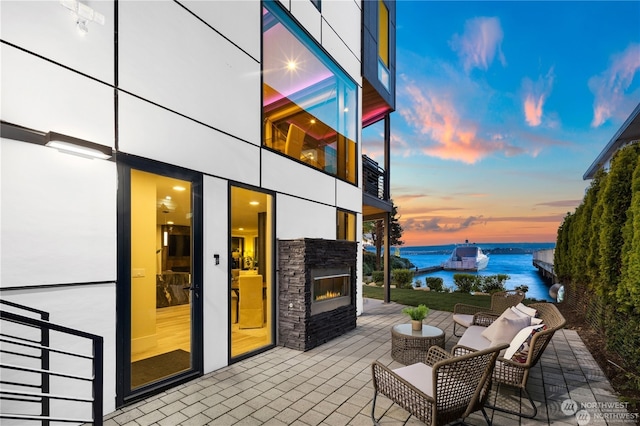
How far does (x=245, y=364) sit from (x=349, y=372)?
5.00 feet

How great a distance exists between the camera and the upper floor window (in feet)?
31.1

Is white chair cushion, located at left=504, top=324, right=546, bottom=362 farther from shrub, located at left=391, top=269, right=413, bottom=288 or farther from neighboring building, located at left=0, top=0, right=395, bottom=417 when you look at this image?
shrub, located at left=391, top=269, right=413, bottom=288

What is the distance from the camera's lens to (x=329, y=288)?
19.3 feet

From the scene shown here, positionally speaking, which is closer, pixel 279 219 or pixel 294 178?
pixel 279 219

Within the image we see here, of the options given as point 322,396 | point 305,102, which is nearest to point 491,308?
point 322,396

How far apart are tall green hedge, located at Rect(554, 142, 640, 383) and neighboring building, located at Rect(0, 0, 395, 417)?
4.20m

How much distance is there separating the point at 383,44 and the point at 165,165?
882 centimetres

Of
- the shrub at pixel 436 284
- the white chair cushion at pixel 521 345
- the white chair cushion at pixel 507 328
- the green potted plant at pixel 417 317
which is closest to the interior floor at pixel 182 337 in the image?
the green potted plant at pixel 417 317

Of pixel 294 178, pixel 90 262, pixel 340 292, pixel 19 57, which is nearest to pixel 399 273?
pixel 340 292

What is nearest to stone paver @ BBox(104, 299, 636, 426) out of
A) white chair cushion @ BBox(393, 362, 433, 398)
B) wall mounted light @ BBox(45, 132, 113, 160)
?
white chair cushion @ BBox(393, 362, 433, 398)

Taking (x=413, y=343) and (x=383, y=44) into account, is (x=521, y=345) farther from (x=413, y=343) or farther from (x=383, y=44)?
(x=383, y=44)

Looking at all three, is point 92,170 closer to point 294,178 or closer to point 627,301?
point 294,178

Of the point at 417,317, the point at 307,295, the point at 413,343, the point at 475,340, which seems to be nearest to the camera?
the point at 475,340

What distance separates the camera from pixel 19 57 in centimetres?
256
